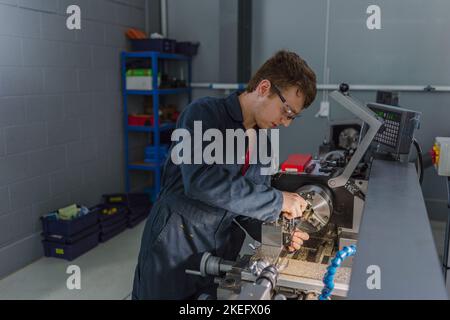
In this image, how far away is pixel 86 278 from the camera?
9.01 ft

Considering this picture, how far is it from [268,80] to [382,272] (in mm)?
707

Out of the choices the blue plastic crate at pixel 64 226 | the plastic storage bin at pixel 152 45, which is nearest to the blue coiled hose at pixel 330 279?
the blue plastic crate at pixel 64 226

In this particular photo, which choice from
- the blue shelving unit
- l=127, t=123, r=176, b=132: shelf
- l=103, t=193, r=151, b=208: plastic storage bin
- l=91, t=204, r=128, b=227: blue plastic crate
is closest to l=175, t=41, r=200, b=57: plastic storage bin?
the blue shelving unit

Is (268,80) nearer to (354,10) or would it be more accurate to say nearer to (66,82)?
(66,82)

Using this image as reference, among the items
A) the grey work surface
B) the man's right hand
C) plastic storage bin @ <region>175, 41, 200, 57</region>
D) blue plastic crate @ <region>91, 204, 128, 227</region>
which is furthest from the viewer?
plastic storage bin @ <region>175, 41, 200, 57</region>

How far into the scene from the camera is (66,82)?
3178 millimetres

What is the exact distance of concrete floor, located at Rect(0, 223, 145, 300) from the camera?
254 centimetres

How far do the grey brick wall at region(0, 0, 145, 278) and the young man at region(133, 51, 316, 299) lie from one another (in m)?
1.84

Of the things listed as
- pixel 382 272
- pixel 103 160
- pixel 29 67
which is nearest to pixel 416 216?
pixel 382 272

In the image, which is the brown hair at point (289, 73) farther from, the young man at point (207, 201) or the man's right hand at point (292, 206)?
the man's right hand at point (292, 206)

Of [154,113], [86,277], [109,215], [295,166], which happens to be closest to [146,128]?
[154,113]

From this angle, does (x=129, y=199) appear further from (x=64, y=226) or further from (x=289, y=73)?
(x=289, y=73)

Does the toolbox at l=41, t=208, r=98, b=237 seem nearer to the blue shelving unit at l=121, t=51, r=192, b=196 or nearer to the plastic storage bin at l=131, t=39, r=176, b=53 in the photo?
the blue shelving unit at l=121, t=51, r=192, b=196

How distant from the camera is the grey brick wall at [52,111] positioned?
2742 mm
